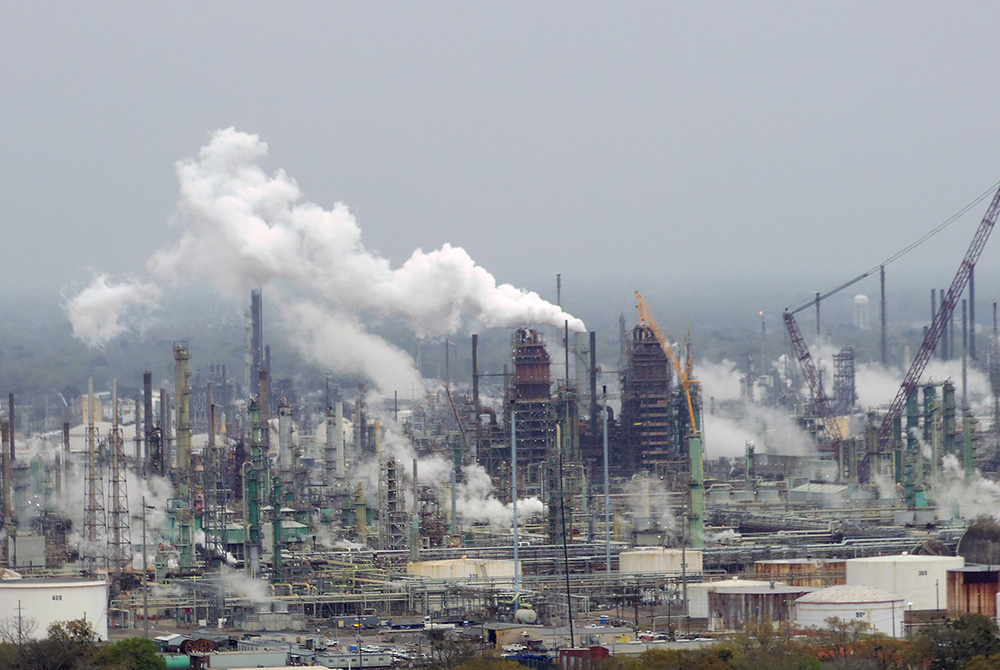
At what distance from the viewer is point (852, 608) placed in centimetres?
3247

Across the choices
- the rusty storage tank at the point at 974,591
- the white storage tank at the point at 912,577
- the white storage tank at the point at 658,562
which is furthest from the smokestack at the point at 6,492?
the rusty storage tank at the point at 974,591

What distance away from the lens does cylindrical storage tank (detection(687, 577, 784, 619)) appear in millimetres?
35688

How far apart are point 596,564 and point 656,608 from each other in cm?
460

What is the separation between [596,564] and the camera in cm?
4272

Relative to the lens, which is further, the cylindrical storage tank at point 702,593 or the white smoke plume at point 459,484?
the white smoke plume at point 459,484

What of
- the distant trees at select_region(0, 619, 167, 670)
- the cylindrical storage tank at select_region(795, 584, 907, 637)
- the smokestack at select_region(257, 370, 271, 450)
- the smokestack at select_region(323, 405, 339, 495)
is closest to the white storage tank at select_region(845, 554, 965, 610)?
the cylindrical storage tank at select_region(795, 584, 907, 637)

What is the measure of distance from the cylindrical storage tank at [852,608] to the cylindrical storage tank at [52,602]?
1114cm

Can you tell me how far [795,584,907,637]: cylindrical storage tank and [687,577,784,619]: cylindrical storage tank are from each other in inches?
97.0

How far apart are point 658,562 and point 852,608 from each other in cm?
817

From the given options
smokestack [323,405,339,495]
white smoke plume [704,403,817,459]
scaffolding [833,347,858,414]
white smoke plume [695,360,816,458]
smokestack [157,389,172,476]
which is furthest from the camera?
scaffolding [833,347,858,414]

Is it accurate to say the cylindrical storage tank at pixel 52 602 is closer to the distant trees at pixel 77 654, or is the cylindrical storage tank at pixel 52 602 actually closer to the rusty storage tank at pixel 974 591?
the distant trees at pixel 77 654

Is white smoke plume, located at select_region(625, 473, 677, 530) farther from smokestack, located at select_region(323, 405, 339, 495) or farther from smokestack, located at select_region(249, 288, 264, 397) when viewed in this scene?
smokestack, located at select_region(249, 288, 264, 397)

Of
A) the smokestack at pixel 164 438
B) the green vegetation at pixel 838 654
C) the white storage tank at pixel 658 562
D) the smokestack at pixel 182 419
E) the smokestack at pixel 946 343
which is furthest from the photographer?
the smokestack at pixel 946 343

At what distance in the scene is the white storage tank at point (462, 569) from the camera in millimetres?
39594
